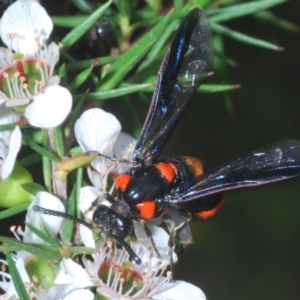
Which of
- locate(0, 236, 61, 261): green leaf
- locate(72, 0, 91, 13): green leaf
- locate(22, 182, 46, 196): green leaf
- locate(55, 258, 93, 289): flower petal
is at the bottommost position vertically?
locate(55, 258, 93, 289): flower petal

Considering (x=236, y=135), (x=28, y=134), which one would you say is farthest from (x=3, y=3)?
(x=236, y=135)

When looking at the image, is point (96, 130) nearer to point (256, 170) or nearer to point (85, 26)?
point (85, 26)

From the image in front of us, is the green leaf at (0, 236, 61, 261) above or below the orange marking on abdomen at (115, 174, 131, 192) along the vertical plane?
below

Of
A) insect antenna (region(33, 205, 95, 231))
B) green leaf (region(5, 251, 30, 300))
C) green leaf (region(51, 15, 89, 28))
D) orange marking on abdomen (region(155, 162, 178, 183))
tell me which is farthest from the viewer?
green leaf (region(51, 15, 89, 28))

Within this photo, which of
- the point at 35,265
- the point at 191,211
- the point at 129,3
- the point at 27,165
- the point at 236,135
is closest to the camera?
the point at 35,265

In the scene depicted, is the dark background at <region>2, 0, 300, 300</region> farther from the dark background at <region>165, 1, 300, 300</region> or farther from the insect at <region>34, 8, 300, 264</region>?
the insect at <region>34, 8, 300, 264</region>

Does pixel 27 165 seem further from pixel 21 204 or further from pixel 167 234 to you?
pixel 167 234

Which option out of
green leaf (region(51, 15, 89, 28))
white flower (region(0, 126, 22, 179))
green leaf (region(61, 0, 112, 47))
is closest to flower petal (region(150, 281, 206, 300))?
white flower (region(0, 126, 22, 179))
